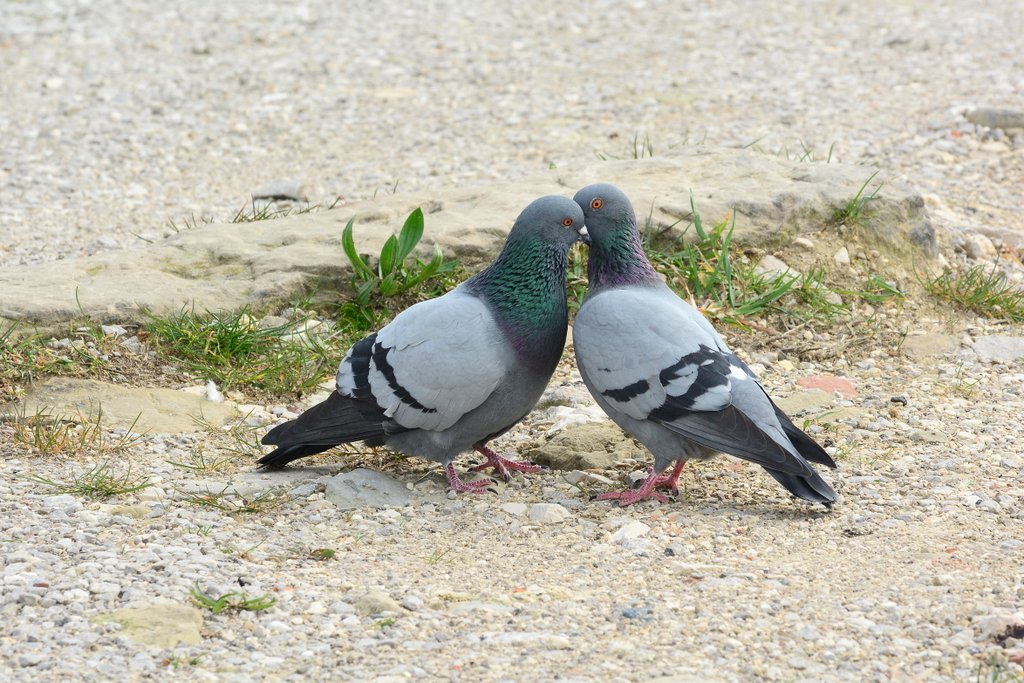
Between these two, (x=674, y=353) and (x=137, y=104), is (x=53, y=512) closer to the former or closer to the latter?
(x=674, y=353)

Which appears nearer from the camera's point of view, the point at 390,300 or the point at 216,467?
the point at 216,467

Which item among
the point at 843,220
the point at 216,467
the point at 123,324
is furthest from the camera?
the point at 843,220

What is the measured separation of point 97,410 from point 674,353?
85.5 inches

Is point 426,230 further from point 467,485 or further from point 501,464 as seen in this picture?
point 467,485

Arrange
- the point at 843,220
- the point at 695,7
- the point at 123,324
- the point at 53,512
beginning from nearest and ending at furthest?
the point at 53,512, the point at 123,324, the point at 843,220, the point at 695,7

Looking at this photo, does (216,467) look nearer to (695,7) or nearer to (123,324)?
(123,324)

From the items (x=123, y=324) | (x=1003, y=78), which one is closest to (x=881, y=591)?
(x=123, y=324)

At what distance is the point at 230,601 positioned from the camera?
122 inches

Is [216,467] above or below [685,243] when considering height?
below

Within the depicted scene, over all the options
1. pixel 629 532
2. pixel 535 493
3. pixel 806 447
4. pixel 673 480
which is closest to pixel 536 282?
pixel 535 493

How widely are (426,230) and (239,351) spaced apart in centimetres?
106

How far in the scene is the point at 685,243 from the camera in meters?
5.51

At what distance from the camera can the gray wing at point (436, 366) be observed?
3.88 metres

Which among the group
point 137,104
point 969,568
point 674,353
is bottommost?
point 137,104
